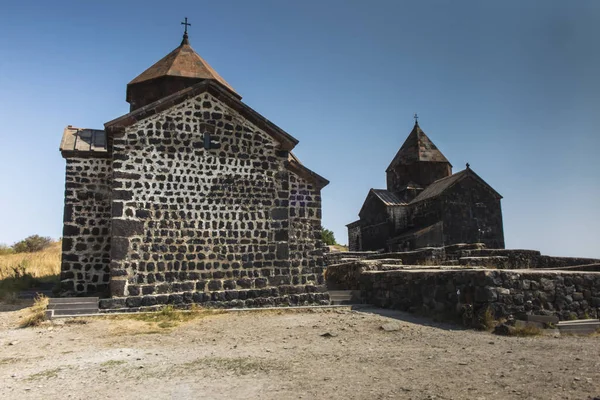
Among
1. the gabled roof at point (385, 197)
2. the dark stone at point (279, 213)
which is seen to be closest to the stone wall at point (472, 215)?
the gabled roof at point (385, 197)

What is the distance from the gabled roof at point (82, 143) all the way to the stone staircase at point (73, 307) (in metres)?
4.26

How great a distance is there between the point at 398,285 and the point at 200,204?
17.9 ft

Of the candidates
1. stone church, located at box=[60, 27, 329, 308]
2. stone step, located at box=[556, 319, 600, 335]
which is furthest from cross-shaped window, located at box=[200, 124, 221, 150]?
stone step, located at box=[556, 319, 600, 335]

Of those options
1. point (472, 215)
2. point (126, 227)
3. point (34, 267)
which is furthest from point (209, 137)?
point (472, 215)

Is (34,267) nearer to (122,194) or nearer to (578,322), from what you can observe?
(122,194)

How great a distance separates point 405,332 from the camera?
26.8 ft

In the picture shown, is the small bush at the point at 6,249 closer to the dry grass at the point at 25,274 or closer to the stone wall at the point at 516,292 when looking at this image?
the dry grass at the point at 25,274

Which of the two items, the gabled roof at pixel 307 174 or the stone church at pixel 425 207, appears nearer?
the gabled roof at pixel 307 174

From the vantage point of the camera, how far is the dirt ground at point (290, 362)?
488cm

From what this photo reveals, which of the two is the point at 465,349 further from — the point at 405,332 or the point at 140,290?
the point at 140,290

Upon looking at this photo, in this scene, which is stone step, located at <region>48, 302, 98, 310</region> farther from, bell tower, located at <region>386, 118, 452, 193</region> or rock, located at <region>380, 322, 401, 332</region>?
bell tower, located at <region>386, 118, 452, 193</region>

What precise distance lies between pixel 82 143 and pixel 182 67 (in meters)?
4.62

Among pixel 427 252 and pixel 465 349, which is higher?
pixel 427 252

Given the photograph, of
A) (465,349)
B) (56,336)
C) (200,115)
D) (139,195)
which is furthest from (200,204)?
(465,349)
